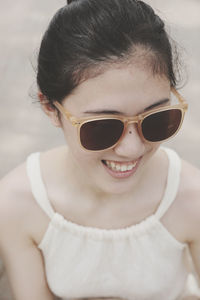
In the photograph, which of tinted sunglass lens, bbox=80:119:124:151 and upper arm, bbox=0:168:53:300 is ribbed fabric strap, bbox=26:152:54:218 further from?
tinted sunglass lens, bbox=80:119:124:151

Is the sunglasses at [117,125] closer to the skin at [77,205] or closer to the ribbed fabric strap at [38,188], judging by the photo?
the skin at [77,205]

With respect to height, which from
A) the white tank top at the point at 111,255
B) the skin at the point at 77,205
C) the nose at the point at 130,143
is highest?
the nose at the point at 130,143

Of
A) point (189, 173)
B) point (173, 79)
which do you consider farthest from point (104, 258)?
point (173, 79)

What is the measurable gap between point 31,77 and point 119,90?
2.36m

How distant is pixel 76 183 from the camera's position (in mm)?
1639

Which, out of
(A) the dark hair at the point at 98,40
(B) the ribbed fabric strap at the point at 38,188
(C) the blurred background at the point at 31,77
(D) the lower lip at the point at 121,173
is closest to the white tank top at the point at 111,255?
(B) the ribbed fabric strap at the point at 38,188

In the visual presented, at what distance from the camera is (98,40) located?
1220 millimetres

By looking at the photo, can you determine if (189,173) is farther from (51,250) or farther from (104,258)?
(51,250)

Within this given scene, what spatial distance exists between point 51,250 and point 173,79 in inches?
30.1

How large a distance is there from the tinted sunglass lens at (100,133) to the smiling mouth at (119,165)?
96 mm

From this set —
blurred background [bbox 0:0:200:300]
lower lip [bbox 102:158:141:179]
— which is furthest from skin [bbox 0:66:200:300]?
blurred background [bbox 0:0:200:300]

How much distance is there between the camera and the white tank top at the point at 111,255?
1.65 m

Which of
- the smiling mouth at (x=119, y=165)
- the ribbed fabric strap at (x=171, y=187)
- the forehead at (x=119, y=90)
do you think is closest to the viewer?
the forehead at (x=119, y=90)

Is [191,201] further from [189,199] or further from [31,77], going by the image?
[31,77]
